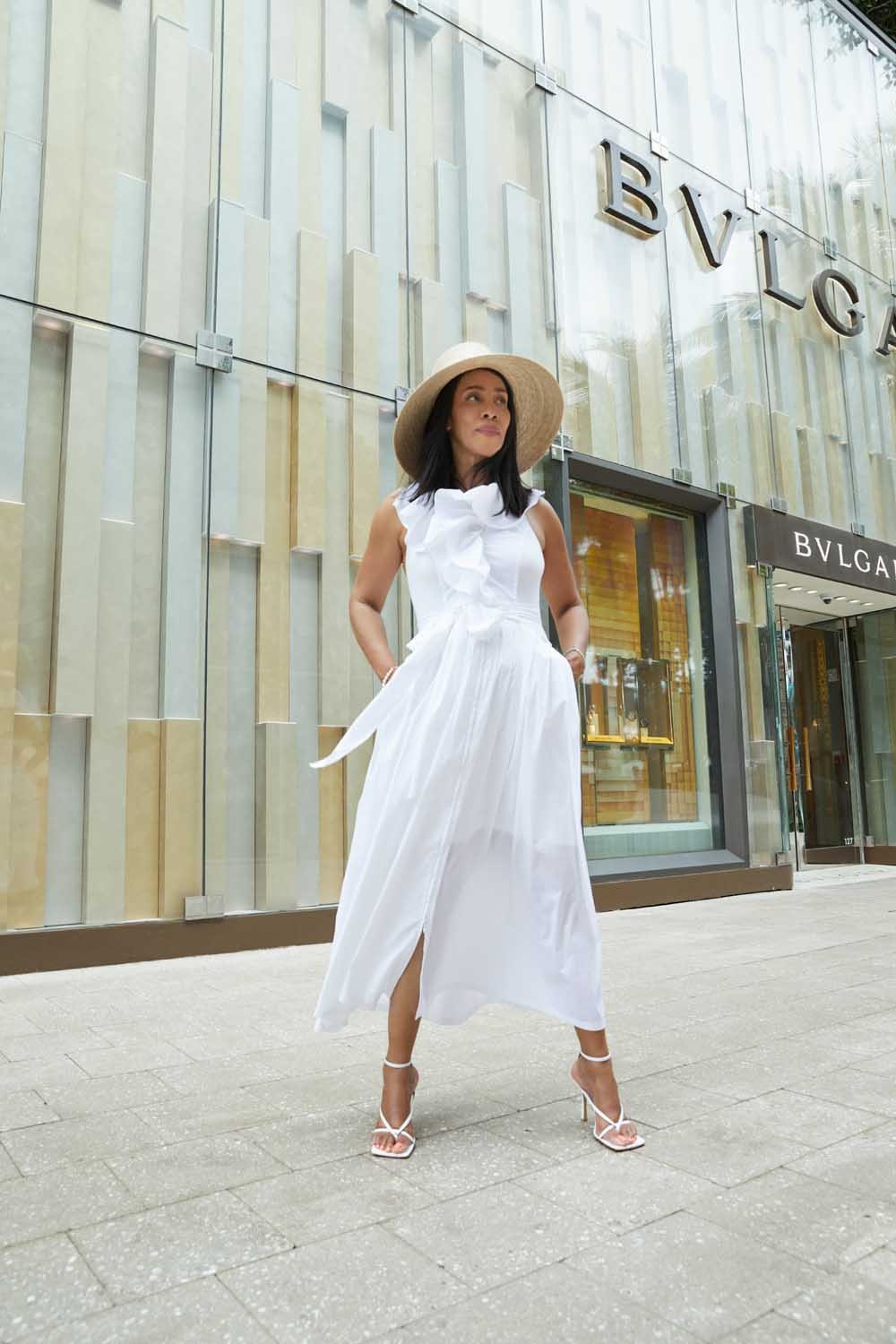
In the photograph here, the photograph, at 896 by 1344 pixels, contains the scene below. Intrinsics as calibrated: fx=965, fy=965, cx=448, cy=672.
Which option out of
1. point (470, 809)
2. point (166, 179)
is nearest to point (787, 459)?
point (166, 179)

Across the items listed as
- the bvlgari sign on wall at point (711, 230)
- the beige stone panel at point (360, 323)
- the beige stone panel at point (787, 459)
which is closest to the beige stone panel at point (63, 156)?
the beige stone panel at point (360, 323)

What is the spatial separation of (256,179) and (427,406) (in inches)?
170

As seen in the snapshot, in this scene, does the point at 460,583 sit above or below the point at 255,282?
below

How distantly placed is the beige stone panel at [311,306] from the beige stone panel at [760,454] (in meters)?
4.65

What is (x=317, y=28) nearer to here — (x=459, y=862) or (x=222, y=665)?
(x=222, y=665)

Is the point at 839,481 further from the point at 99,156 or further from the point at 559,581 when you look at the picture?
the point at 559,581

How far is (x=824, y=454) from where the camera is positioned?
988 centimetres

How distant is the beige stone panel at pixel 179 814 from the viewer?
16.5ft

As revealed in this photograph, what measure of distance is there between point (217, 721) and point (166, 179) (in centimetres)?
312

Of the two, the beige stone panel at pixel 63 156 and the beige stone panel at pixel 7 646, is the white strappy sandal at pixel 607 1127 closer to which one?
the beige stone panel at pixel 7 646

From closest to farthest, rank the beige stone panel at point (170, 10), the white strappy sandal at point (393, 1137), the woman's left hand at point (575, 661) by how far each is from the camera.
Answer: the white strappy sandal at point (393, 1137), the woman's left hand at point (575, 661), the beige stone panel at point (170, 10)

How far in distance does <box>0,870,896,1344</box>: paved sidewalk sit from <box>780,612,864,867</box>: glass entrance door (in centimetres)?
820

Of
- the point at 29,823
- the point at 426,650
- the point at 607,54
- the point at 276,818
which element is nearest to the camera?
the point at 426,650

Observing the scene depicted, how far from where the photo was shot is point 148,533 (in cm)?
526
